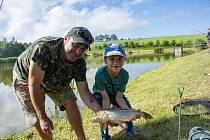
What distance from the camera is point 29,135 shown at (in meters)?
6.81

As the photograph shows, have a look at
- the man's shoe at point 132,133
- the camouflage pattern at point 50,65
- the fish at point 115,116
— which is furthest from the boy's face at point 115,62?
the man's shoe at point 132,133

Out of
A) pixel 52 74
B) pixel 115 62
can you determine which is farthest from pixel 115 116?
pixel 52 74

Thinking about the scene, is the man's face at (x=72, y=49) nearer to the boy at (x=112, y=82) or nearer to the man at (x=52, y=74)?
the man at (x=52, y=74)

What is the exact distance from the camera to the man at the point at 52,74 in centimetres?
425

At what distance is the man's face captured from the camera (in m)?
4.23

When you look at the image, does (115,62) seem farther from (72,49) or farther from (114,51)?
(72,49)

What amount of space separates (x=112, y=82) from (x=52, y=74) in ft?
3.16

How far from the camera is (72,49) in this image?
4.29 metres

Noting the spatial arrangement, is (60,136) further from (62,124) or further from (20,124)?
(20,124)

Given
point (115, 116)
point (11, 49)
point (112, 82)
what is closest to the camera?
point (115, 116)

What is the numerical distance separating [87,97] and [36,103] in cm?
88

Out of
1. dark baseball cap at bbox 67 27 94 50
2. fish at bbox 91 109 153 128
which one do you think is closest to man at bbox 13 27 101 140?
dark baseball cap at bbox 67 27 94 50

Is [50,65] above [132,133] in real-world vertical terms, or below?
above

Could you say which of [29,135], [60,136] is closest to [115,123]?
[60,136]
